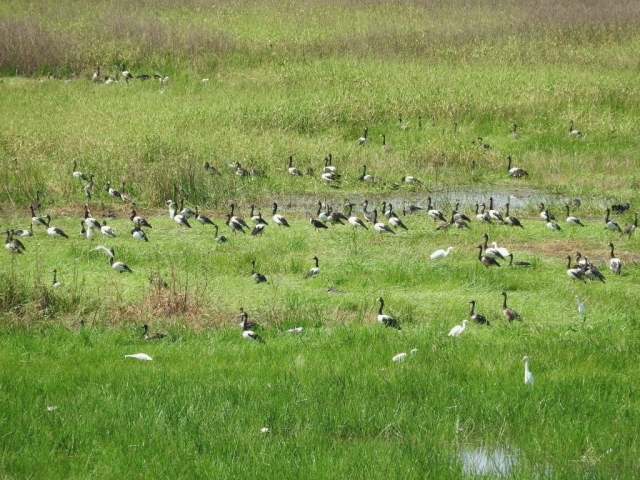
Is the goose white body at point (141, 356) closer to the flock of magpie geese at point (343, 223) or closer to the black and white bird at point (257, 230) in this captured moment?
the flock of magpie geese at point (343, 223)

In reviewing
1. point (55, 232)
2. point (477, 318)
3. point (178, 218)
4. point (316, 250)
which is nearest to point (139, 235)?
point (178, 218)

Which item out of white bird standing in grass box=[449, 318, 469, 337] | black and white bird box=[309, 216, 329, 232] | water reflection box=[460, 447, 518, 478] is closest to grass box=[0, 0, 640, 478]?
water reflection box=[460, 447, 518, 478]

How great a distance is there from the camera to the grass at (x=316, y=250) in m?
8.70

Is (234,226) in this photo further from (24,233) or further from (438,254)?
(438,254)

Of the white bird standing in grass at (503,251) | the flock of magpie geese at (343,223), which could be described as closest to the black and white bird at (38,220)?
the flock of magpie geese at (343,223)

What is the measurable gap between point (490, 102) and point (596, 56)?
631 centimetres

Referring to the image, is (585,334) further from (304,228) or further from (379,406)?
(304,228)

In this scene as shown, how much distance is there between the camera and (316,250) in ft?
54.5

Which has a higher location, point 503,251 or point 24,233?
point 503,251

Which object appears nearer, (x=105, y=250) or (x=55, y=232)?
(x=105, y=250)

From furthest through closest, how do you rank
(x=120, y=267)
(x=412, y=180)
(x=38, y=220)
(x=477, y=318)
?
1. (x=412, y=180)
2. (x=38, y=220)
3. (x=120, y=267)
4. (x=477, y=318)

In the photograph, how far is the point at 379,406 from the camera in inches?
369

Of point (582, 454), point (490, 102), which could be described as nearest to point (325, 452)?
point (582, 454)

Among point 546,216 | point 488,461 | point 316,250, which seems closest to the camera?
point 488,461
